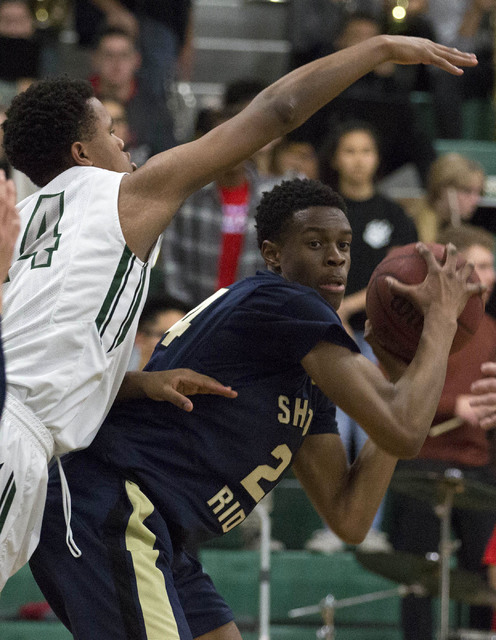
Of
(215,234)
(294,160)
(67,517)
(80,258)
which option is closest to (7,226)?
(80,258)

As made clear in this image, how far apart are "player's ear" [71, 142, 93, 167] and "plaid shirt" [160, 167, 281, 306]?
118 inches

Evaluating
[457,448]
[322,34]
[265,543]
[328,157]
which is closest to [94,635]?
[265,543]

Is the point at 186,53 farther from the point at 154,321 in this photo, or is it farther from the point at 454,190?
the point at 154,321

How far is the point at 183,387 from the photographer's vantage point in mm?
2727

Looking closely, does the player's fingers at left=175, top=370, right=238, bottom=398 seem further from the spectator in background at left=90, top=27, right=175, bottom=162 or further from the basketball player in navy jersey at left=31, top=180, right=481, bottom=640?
the spectator in background at left=90, top=27, right=175, bottom=162

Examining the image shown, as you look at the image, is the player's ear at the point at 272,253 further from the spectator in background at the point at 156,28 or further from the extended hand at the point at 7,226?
the spectator in background at the point at 156,28

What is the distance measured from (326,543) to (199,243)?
5.92 ft

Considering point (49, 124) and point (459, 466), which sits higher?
point (49, 124)

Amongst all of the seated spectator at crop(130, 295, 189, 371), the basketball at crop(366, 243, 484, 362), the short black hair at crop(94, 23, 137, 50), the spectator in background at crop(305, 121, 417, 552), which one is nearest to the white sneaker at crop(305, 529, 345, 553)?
the spectator in background at crop(305, 121, 417, 552)

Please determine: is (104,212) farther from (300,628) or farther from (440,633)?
(300,628)

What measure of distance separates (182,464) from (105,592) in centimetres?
38

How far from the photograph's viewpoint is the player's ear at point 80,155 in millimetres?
2848

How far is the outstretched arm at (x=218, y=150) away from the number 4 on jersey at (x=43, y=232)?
18 cm

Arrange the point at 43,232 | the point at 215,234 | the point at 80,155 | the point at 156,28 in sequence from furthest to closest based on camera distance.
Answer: the point at 156,28 < the point at 215,234 < the point at 80,155 < the point at 43,232
